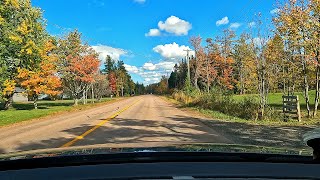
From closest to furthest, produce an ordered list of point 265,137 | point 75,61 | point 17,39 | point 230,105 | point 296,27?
point 265,137
point 296,27
point 230,105
point 17,39
point 75,61

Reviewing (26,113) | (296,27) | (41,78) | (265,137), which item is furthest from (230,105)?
(41,78)

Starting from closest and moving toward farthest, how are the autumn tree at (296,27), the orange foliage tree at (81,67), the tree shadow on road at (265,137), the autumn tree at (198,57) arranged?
1. the tree shadow on road at (265,137)
2. the autumn tree at (296,27)
3. the orange foliage tree at (81,67)
4. the autumn tree at (198,57)

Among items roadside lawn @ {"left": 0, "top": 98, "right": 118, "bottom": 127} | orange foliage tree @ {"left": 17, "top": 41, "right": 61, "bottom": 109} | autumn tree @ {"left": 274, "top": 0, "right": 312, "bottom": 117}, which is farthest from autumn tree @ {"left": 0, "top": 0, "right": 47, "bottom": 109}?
autumn tree @ {"left": 274, "top": 0, "right": 312, "bottom": 117}

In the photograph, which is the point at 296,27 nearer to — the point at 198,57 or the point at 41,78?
the point at 41,78

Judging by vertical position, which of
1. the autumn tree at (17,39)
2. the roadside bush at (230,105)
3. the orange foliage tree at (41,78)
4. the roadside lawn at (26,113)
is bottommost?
the roadside lawn at (26,113)

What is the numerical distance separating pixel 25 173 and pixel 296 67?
64.1ft

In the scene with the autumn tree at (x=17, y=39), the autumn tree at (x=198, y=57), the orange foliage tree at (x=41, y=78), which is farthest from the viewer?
the autumn tree at (x=198, y=57)

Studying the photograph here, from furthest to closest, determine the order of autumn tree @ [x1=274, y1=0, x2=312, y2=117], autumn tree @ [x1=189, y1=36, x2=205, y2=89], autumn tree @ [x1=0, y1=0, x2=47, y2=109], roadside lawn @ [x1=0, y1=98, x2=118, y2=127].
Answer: autumn tree @ [x1=189, y1=36, x2=205, y2=89] < autumn tree @ [x1=0, y1=0, x2=47, y2=109] < roadside lawn @ [x1=0, y1=98, x2=118, y2=127] < autumn tree @ [x1=274, y1=0, x2=312, y2=117]

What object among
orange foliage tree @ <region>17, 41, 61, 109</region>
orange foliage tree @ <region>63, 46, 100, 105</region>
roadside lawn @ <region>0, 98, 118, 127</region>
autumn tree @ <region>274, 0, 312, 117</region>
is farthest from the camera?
→ orange foliage tree @ <region>63, 46, 100, 105</region>

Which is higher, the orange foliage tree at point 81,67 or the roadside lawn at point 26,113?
the orange foliage tree at point 81,67

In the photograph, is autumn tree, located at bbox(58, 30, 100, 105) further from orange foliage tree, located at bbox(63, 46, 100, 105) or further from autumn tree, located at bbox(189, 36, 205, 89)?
autumn tree, located at bbox(189, 36, 205, 89)

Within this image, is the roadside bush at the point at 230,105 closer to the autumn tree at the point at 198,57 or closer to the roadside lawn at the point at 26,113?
the roadside lawn at the point at 26,113

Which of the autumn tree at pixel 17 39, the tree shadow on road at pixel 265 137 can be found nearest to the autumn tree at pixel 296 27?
the tree shadow on road at pixel 265 137

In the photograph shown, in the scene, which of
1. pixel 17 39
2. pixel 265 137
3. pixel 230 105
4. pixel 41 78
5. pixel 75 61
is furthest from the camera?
pixel 75 61
